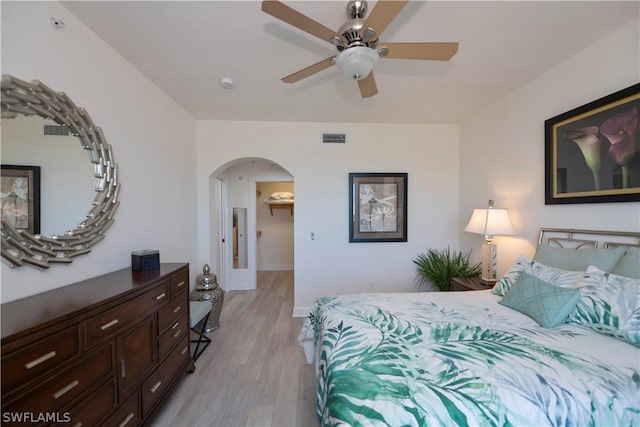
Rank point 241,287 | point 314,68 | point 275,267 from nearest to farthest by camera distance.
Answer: point 314,68, point 241,287, point 275,267

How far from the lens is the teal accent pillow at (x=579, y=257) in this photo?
5.43 feet

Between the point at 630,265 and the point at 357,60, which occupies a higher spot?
the point at 357,60

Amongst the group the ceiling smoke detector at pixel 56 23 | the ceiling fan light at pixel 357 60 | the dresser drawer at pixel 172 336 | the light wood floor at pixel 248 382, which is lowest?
the light wood floor at pixel 248 382

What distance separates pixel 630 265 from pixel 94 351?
3078 millimetres

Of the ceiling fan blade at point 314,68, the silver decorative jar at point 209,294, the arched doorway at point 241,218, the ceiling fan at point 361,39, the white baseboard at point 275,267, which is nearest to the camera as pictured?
the ceiling fan at point 361,39

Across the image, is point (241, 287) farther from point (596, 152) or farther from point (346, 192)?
point (596, 152)

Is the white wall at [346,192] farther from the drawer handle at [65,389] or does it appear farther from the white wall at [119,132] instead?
the drawer handle at [65,389]

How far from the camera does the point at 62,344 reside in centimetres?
111

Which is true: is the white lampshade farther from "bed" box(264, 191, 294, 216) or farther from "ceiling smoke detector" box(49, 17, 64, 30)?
"bed" box(264, 191, 294, 216)

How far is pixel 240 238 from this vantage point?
16.1 feet

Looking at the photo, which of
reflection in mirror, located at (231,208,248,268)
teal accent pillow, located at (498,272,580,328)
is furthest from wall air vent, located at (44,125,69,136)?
reflection in mirror, located at (231,208,248,268)

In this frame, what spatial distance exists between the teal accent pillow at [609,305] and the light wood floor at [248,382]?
6.21 ft

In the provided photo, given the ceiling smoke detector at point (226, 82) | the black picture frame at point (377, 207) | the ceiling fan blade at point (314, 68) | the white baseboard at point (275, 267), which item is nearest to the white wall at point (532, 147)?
the black picture frame at point (377, 207)

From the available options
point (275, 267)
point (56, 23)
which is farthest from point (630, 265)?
point (275, 267)
